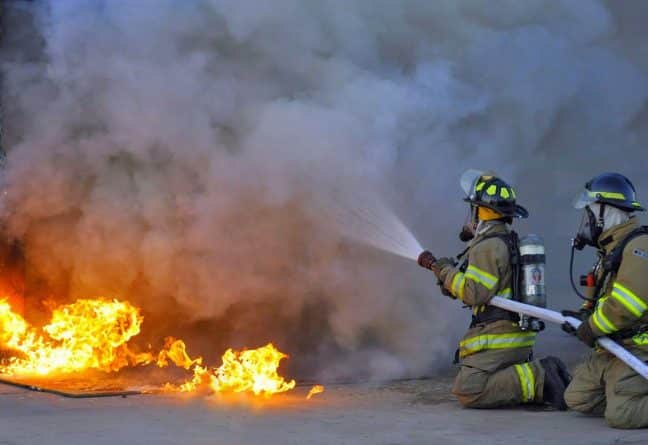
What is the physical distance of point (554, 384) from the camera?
219 inches

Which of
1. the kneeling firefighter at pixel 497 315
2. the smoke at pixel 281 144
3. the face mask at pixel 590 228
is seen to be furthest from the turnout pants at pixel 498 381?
the smoke at pixel 281 144

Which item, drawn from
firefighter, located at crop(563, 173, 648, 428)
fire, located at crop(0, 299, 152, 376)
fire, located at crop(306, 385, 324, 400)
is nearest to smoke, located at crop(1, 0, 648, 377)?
fire, located at crop(0, 299, 152, 376)

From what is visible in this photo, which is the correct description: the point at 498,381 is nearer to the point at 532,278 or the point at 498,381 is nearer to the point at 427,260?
the point at 532,278

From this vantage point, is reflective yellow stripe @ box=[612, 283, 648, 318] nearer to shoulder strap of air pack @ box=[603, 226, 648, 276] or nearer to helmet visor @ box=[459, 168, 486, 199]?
shoulder strap of air pack @ box=[603, 226, 648, 276]

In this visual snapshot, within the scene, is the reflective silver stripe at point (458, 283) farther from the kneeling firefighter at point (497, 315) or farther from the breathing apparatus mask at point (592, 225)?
the breathing apparatus mask at point (592, 225)

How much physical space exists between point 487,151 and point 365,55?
3.92 ft

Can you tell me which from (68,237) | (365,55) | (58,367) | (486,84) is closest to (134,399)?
(58,367)

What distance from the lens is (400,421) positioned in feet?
17.0

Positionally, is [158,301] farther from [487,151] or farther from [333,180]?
[487,151]

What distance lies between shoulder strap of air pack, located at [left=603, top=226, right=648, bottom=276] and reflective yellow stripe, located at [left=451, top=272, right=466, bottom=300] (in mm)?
886

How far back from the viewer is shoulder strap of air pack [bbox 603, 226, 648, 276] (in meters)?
4.90

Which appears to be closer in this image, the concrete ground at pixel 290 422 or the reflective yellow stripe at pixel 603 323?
the concrete ground at pixel 290 422

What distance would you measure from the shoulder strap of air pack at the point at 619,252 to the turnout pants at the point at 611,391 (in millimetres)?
472

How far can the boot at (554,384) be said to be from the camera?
219 inches
